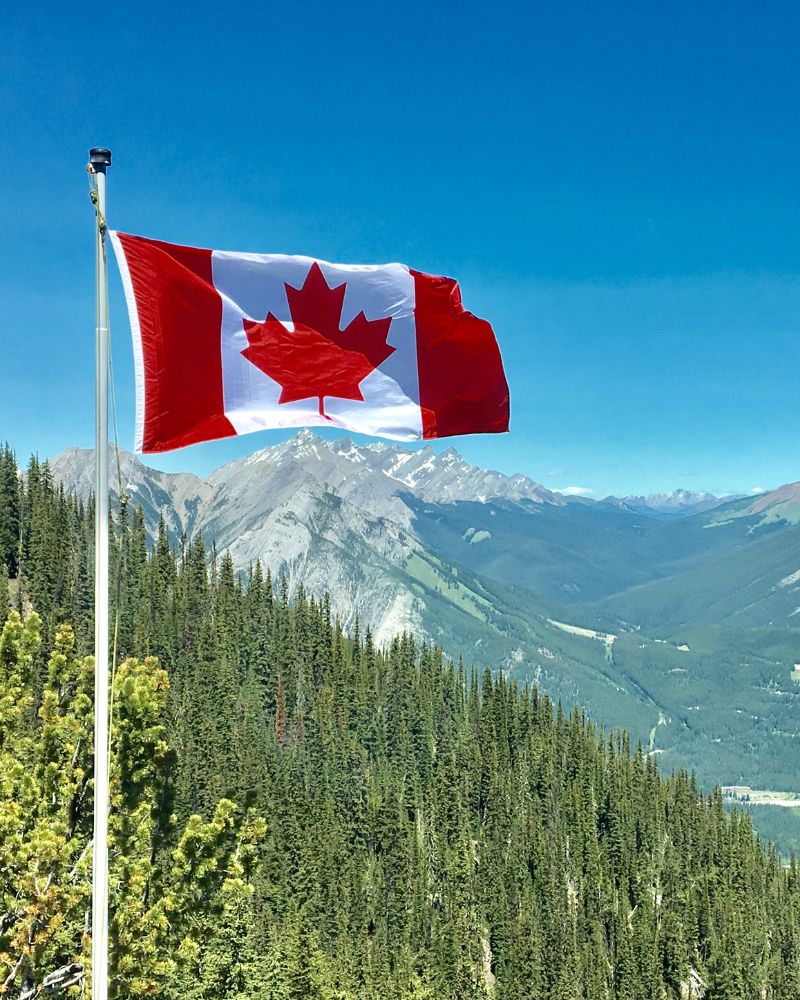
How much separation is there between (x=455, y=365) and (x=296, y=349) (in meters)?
3.71

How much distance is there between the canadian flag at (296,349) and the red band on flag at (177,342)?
0.02 metres

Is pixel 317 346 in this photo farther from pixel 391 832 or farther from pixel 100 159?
pixel 391 832

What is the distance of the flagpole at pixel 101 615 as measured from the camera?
13211mm

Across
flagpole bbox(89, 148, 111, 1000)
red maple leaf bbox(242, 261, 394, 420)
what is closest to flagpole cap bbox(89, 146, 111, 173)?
flagpole bbox(89, 148, 111, 1000)

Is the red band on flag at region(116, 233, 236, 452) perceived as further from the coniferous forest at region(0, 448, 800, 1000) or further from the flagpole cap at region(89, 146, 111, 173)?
the coniferous forest at region(0, 448, 800, 1000)

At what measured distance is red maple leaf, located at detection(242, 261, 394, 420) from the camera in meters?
17.6

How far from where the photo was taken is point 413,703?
634 ft

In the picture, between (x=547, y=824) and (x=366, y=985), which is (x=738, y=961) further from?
(x=366, y=985)

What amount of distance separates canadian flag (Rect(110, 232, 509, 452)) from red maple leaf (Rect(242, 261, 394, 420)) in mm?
24

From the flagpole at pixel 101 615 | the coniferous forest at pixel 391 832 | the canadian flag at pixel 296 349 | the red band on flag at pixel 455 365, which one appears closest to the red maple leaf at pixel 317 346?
the canadian flag at pixel 296 349

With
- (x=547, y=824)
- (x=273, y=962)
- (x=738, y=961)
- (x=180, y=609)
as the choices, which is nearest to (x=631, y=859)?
(x=547, y=824)

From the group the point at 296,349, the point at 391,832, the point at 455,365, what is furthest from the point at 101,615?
the point at 391,832

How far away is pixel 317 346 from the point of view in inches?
714

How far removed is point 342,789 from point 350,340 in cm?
15837
